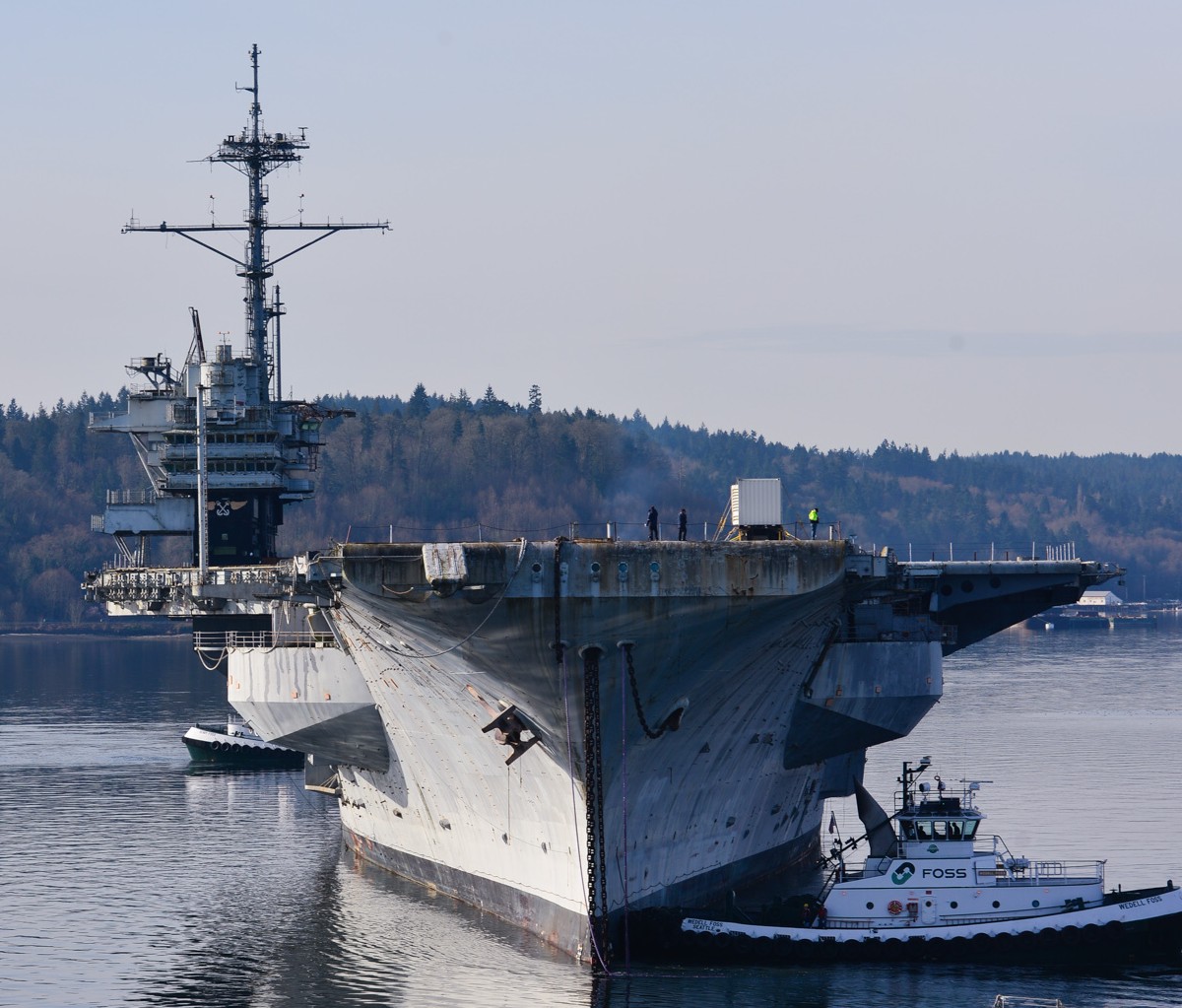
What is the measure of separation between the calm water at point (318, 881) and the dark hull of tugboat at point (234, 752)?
813 millimetres

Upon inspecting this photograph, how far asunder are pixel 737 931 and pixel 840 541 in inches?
260

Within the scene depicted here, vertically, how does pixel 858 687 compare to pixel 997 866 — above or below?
above

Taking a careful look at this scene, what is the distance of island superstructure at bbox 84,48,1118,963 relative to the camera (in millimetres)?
26969

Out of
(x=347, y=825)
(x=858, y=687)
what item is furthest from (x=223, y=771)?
(x=858, y=687)

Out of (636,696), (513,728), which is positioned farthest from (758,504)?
(513,728)

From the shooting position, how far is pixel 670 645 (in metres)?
27.5

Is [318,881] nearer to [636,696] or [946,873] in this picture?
[636,696]

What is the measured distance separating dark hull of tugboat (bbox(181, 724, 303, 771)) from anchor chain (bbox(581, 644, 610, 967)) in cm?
3464

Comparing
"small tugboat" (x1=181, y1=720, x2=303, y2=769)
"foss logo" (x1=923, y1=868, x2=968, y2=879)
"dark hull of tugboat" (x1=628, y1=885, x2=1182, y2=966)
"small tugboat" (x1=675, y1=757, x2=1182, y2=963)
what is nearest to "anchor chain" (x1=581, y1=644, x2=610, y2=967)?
"dark hull of tugboat" (x1=628, y1=885, x2=1182, y2=966)

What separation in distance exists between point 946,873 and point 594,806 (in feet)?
20.8

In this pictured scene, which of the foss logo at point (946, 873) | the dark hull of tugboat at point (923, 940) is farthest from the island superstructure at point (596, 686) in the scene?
the foss logo at point (946, 873)

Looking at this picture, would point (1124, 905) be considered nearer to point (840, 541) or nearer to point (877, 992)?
point (877, 992)

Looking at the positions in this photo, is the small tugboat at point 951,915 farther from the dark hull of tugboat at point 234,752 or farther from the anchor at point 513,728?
the dark hull of tugboat at point 234,752

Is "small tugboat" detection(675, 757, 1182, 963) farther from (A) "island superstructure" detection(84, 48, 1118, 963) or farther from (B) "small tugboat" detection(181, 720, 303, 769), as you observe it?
(B) "small tugboat" detection(181, 720, 303, 769)
